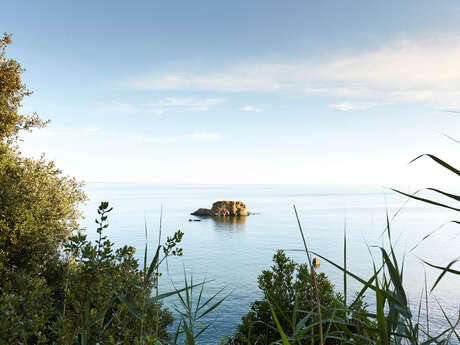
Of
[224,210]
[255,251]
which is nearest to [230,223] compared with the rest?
[224,210]

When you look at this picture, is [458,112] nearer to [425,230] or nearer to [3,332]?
[3,332]

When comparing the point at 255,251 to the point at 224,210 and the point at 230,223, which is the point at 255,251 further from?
the point at 224,210

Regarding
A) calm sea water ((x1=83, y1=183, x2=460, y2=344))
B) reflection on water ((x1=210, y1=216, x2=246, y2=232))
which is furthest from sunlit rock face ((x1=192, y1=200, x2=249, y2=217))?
calm sea water ((x1=83, y1=183, x2=460, y2=344))

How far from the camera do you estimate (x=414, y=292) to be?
49969 millimetres

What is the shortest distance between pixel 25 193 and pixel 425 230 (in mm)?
99684

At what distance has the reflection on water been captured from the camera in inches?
4064

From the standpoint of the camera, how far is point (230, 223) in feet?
370

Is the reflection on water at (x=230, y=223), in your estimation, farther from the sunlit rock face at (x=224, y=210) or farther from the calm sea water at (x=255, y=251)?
the sunlit rock face at (x=224, y=210)

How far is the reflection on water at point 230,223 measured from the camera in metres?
103

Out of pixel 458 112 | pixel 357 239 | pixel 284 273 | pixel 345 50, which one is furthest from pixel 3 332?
pixel 357 239

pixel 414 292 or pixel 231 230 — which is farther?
pixel 231 230

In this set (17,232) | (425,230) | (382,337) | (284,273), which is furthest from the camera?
(425,230)

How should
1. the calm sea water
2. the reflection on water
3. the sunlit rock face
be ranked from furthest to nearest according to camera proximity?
the sunlit rock face
the reflection on water
the calm sea water

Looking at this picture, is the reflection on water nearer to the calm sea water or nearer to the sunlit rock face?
the calm sea water
